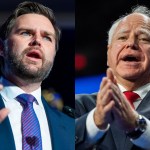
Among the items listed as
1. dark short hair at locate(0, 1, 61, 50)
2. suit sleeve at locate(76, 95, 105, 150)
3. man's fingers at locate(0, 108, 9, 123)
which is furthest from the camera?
dark short hair at locate(0, 1, 61, 50)

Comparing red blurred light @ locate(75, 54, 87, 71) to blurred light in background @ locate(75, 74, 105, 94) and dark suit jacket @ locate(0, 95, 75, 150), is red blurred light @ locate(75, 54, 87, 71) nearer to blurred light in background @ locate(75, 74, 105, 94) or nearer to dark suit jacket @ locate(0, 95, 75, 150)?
blurred light in background @ locate(75, 74, 105, 94)

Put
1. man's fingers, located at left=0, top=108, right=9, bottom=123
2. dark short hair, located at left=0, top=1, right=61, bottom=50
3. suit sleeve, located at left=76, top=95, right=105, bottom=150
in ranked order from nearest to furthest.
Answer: man's fingers, located at left=0, top=108, right=9, bottom=123 → suit sleeve, located at left=76, top=95, right=105, bottom=150 → dark short hair, located at left=0, top=1, right=61, bottom=50

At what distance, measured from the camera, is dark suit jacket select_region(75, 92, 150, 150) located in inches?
93.4

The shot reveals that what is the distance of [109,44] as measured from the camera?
8.32ft

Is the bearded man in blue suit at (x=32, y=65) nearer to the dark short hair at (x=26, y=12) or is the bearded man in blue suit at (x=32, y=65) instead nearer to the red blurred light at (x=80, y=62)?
the dark short hair at (x=26, y=12)

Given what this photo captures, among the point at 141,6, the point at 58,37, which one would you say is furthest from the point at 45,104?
the point at 141,6

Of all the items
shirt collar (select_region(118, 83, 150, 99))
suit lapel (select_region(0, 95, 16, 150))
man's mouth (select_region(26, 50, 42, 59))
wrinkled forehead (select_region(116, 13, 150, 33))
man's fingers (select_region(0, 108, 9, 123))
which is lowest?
suit lapel (select_region(0, 95, 16, 150))

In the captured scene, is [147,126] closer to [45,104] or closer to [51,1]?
[45,104]

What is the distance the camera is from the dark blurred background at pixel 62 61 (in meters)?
2.54

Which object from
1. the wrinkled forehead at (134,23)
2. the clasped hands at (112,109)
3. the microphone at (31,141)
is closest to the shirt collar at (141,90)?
the clasped hands at (112,109)

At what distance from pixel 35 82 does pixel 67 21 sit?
46 centimetres

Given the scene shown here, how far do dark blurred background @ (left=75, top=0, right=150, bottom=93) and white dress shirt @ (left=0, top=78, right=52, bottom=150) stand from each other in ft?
0.93

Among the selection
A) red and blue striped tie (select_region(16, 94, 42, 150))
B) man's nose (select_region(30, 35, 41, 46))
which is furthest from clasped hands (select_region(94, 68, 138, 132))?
man's nose (select_region(30, 35, 41, 46))

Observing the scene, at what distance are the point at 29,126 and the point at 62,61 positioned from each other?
496mm
